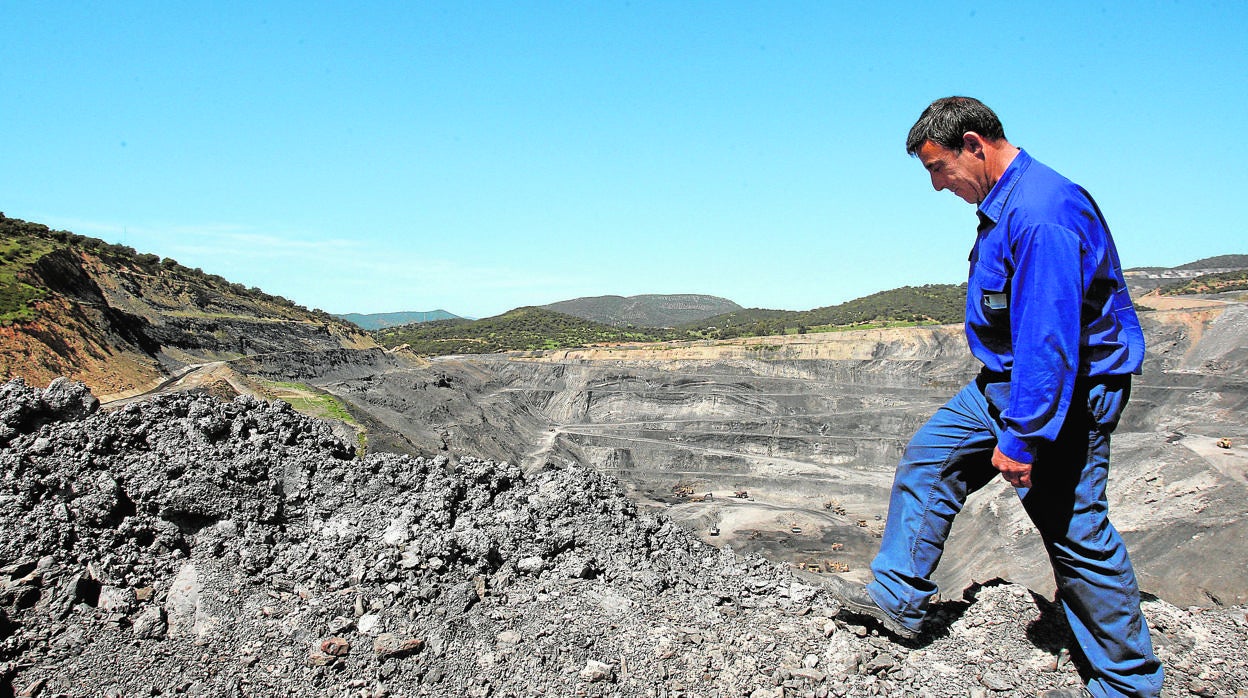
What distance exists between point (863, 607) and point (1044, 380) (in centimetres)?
144

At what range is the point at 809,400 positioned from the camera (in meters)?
38.4

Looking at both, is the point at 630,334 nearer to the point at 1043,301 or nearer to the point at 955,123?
the point at 955,123

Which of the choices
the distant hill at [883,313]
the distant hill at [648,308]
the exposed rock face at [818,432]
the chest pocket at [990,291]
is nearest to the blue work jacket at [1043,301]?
the chest pocket at [990,291]

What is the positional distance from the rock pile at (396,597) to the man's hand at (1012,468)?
3.34 feet

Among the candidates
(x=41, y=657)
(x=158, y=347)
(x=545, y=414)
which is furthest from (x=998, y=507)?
(x=158, y=347)

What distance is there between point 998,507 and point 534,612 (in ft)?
58.2

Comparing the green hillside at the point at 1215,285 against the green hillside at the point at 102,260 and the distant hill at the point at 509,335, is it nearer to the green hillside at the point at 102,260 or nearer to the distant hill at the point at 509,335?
the distant hill at the point at 509,335

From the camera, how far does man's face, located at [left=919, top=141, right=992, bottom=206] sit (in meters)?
2.99

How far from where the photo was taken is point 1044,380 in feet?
8.41

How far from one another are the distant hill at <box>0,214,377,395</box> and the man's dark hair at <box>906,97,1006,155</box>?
613 inches

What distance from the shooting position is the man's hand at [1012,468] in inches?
106

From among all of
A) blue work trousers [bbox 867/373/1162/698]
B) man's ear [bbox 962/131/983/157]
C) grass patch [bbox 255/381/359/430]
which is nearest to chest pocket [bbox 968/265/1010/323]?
blue work trousers [bbox 867/373/1162/698]

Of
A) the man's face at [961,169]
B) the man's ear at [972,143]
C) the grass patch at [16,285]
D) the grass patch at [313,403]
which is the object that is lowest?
the grass patch at [313,403]

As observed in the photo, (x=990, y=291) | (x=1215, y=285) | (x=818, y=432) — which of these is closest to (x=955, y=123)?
(x=990, y=291)
